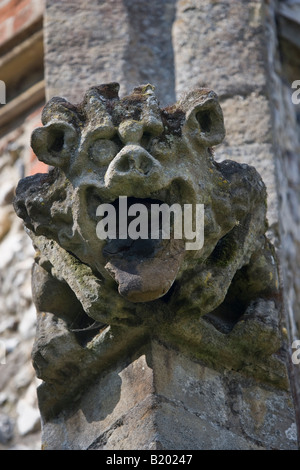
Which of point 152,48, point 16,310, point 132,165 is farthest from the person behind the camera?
point 16,310

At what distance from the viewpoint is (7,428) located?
467cm

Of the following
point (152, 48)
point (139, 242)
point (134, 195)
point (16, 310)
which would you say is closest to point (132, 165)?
point (134, 195)

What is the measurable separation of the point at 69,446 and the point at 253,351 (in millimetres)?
550

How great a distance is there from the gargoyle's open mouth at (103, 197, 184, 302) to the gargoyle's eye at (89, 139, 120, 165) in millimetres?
106

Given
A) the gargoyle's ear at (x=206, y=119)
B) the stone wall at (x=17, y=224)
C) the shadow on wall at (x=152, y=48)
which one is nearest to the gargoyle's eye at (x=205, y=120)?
the gargoyle's ear at (x=206, y=119)

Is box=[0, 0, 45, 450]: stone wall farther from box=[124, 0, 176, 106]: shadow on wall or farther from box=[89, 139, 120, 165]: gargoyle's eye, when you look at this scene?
box=[89, 139, 120, 165]: gargoyle's eye

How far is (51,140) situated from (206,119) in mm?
397

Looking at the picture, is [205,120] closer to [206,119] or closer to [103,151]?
[206,119]

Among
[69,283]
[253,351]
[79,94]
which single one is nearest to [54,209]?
[69,283]

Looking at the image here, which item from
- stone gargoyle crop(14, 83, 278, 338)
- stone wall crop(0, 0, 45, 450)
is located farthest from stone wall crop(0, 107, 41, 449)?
stone gargoyle crop(14, 83, 278, 338)

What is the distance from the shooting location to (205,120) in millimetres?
3412

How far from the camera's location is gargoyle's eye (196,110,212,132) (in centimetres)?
340

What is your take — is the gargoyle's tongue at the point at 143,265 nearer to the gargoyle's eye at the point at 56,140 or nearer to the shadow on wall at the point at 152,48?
the gargoyle's eye at the point at 56,140

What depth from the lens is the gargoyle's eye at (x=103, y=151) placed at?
324cm
